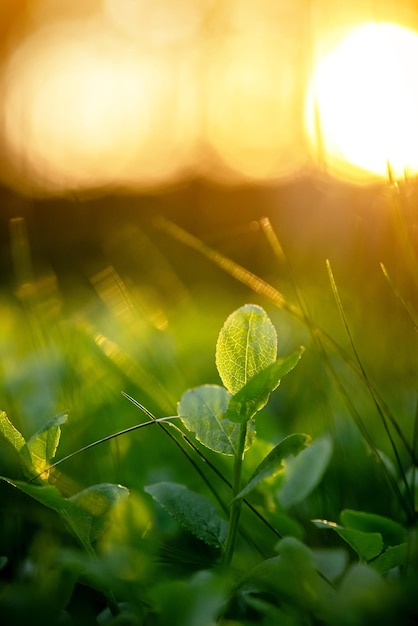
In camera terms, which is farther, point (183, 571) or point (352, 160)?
point (352, 160)

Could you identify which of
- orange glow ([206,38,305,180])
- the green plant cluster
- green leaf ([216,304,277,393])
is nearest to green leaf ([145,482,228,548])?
the green plant cluster

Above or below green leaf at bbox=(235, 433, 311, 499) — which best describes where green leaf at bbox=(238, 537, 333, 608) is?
below

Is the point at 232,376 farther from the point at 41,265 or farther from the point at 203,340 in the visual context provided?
the point at 41,265

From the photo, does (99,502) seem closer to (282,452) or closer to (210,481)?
(282,452)

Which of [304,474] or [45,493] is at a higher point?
[45,493]

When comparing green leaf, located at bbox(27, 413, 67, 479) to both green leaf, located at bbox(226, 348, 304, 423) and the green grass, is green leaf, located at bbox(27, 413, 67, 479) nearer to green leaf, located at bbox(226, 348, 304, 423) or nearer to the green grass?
the green grass

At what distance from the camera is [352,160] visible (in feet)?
4.06

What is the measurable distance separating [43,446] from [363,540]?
226mm

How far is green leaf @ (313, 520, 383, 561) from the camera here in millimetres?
407

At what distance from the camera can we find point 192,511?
0.46 metres

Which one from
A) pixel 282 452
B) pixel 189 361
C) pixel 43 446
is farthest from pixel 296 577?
pixel 189 361

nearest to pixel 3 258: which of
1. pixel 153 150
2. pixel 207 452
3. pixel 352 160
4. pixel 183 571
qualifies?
pixel 153 150

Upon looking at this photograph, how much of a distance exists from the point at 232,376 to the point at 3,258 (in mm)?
1839

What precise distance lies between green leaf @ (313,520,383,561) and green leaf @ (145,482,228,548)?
0.08 m
